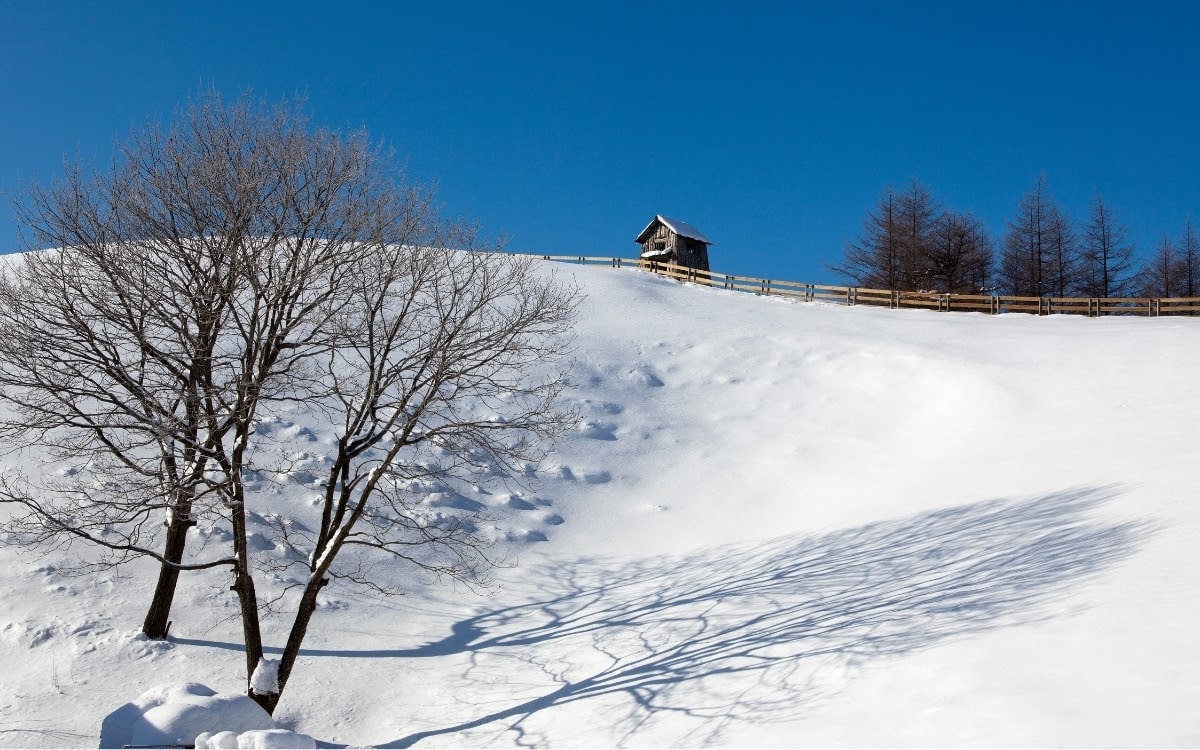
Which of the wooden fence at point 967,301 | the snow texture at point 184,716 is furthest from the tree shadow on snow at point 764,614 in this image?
the wooden fence at point 967,301

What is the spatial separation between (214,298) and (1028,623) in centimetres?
1048

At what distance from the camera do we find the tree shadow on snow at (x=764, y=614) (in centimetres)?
902

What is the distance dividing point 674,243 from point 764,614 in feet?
108

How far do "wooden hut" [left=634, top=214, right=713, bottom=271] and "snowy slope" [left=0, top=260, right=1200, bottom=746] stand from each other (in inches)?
818

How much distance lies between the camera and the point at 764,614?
1127 cm

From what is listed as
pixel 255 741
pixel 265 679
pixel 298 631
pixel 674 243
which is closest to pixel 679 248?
pixel 674 243

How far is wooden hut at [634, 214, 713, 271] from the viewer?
4225 cm

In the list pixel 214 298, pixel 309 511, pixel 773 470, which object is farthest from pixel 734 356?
pixel 214 298

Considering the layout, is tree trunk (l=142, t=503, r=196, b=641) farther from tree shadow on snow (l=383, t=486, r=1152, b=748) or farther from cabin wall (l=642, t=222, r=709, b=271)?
cabin wall (l=642, t=222, r=709, b=271)

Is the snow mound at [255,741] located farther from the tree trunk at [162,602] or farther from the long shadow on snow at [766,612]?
the tree trunk at [162,602]

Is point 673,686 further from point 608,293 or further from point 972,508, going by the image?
point 608,293

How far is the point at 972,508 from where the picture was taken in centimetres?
1346

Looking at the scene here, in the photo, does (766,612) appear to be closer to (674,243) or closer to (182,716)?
(182,716)


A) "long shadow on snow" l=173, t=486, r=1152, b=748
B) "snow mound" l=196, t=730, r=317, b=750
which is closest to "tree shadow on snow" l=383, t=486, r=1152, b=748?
"long shadow on snow" l=173, t=486, r=1152, b=748
